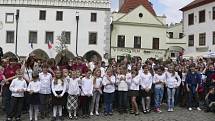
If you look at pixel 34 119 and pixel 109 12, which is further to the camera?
pixel 109 12

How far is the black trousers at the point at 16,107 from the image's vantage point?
1346cm

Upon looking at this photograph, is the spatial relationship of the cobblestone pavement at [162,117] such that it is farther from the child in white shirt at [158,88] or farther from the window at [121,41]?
the window at [121,41]

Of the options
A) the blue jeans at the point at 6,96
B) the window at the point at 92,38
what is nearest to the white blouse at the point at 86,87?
the blue jeans at the point at 6,96

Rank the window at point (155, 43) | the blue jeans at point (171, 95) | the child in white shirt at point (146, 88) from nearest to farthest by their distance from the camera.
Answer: the child in white shirt at point (146, 88)
the blue jeans at point (171, 95)
the window at point (155, 43)

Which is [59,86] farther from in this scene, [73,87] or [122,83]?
[122,83]

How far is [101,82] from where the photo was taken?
49.2ft

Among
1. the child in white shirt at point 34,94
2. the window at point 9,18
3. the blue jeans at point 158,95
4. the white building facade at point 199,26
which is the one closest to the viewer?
the child in white shirt at point 34,94

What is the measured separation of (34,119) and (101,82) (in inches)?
112

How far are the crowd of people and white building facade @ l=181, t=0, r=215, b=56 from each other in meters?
24.2

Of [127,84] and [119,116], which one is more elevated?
[127,84]

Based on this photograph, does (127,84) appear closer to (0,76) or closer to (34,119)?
(34,119)

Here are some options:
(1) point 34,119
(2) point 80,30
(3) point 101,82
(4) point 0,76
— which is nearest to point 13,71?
(4) point 0,76

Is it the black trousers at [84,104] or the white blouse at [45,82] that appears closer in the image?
the white blouse at [45,82]

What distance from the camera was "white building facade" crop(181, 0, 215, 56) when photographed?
41.5 metres
